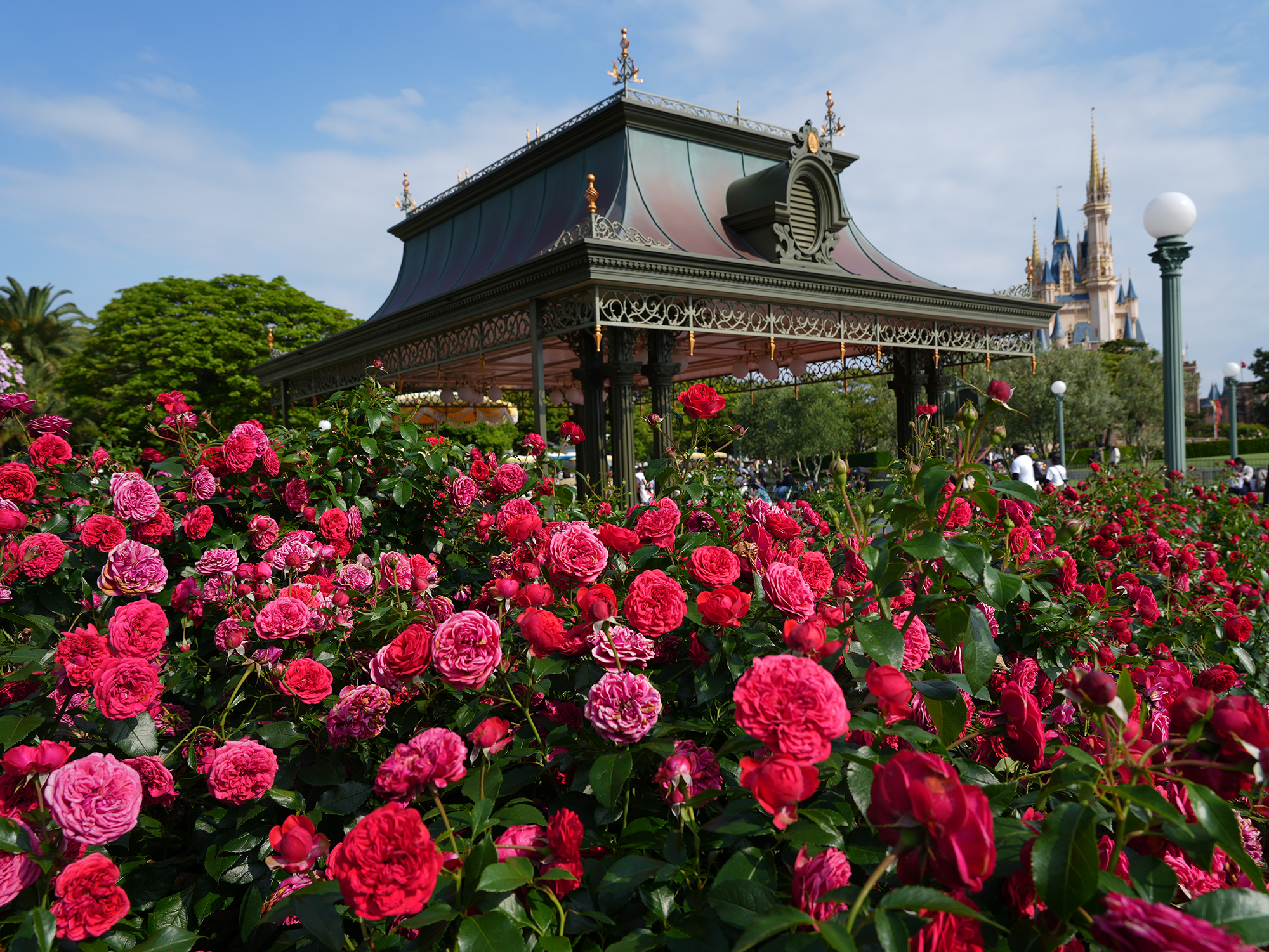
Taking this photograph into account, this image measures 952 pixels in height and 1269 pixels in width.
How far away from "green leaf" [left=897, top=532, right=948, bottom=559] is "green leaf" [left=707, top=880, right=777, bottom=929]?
0.60 m

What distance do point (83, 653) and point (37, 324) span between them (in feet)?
161

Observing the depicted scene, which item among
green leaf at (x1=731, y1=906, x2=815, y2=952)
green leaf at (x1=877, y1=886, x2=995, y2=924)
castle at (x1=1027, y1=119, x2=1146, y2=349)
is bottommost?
green leaf at (x1=731, y1=906, x2=815, y2=952)

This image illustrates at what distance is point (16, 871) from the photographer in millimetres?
1195

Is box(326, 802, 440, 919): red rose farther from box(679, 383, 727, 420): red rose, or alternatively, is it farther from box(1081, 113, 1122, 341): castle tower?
box(1081, 113, 1122, 341): castle tower

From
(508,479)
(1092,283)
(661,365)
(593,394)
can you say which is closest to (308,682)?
(508,479)

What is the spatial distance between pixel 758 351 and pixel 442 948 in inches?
560

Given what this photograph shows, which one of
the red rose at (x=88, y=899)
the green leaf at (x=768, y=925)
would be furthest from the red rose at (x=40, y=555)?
the green leaf at (x=768, y=925)

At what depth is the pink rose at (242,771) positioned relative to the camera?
1361 millimetres

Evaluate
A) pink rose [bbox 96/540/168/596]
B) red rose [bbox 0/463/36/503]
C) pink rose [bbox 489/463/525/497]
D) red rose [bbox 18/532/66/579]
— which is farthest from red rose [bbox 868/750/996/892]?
red rose [bbox 0/463/36/503]

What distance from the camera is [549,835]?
46.3 inches

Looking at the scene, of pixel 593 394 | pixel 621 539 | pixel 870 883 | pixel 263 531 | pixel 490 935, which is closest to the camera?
pixel 870 883

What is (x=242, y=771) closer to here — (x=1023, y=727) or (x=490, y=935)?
(x=490, y=935)

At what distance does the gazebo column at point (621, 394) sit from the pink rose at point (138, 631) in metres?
7.89

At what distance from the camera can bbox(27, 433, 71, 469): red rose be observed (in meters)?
2.61
